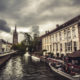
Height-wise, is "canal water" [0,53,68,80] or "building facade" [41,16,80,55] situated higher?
"building facade" [41,16,80,55]

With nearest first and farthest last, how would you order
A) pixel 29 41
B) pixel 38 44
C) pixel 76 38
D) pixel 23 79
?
pixel 23 79
pixel 76 38
pixel 38 44
pixel 29 41

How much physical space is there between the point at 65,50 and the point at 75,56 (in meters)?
20.2

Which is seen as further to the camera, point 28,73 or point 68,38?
point 68,38

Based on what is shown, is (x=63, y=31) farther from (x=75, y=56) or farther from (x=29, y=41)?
(x=29, y=41)

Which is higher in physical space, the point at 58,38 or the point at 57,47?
the point at 58,38

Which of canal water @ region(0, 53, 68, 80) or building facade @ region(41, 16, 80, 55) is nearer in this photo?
canal water @ region(0, 53, 68, 80)

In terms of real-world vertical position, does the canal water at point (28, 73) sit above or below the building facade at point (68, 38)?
below

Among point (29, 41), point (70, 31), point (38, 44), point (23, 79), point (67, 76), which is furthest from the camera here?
point (29, 41)

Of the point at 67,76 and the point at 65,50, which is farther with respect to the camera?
the point at 65,50

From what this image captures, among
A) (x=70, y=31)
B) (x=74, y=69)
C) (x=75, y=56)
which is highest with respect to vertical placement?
(x=70, y=31)

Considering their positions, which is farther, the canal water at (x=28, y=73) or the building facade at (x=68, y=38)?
the building facade at (x=68, y=38)

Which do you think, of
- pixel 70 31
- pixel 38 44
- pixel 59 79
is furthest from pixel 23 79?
pixel 38 44

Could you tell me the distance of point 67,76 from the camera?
53.2 feet

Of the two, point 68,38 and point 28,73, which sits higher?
point 68,38
